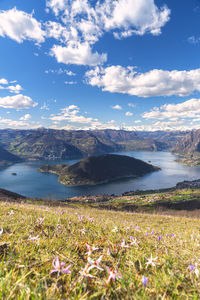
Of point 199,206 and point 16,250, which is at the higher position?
point 16,250

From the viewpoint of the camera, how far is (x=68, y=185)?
6826 inches

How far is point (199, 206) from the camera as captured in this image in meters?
83.2

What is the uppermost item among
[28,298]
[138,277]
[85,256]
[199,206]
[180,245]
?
[28,298]

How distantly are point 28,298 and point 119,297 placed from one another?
68 centimetres

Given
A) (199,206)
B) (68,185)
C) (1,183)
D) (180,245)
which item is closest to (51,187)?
(68,185)

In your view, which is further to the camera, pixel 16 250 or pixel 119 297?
pixel 16 250

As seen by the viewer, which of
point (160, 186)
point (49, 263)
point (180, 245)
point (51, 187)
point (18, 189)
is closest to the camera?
point (49, 263)

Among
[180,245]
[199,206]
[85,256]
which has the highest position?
[85,256]

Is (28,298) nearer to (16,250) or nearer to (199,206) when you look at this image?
(16,250)

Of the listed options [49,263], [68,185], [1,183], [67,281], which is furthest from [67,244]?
[1,183]

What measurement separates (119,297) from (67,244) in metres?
1.12

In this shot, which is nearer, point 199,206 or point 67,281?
point 67,281

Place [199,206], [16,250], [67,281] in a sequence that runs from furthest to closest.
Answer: [199,206]
[16,250]
[67,281]

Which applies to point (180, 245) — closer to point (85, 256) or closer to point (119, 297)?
point (85, 256)
